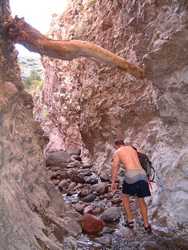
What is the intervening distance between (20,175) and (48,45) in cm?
283

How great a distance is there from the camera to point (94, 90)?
13.0 metres

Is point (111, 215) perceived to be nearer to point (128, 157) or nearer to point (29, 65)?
point (128, 157)

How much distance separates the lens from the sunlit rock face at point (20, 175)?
5914mm

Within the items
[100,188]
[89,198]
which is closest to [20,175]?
[89,198]

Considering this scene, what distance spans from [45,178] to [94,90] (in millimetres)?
5087

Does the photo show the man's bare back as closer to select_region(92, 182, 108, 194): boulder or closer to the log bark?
the log bark

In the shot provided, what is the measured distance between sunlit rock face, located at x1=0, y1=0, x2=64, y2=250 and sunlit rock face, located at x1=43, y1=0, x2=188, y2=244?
2371 millimetres

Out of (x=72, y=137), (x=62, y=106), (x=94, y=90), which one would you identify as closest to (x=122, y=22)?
(x=94, y=90)

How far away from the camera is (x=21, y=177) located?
6.91 metres

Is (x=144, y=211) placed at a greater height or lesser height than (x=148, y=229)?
greater

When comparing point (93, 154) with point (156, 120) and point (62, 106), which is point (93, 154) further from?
point (156, 120)

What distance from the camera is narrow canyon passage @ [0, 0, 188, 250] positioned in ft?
22.3

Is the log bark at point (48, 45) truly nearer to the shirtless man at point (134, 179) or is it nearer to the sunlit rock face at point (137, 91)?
the sunlit rock face at point (137, 91)

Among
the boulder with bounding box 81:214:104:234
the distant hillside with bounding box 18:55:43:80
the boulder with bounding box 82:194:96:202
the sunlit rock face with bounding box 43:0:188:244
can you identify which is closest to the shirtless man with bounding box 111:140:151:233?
the sunlit rock face with bounding box 43:0:188:244
